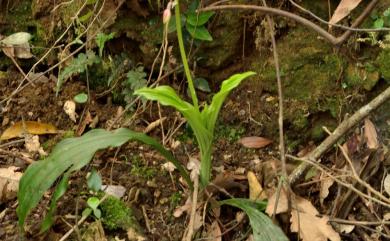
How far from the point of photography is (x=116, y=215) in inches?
71.3

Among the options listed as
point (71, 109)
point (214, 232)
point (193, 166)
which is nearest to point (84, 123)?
point (71, 109)

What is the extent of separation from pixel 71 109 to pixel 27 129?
0.18 meters

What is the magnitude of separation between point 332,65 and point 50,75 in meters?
1.11

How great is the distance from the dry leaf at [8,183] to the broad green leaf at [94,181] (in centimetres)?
26

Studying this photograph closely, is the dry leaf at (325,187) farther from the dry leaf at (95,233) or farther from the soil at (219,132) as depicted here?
the dry leaf at (95,233)

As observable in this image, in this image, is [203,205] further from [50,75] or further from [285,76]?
[50,75]

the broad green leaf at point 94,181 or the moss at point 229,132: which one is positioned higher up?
the moss at point 229,132

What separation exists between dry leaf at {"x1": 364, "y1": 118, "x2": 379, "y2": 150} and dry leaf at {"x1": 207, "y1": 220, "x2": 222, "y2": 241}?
0.55 metres

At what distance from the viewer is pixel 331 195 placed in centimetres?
Result: 187

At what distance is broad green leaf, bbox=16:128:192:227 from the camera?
1583mm

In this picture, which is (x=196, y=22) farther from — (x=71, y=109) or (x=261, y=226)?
(x=261, y=226)

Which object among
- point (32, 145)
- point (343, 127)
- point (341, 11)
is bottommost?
point (32, 145)

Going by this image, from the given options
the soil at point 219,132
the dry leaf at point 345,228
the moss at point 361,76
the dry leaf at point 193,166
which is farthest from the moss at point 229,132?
the dry leaf at point 345,228

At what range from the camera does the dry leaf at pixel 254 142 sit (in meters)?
2.09
